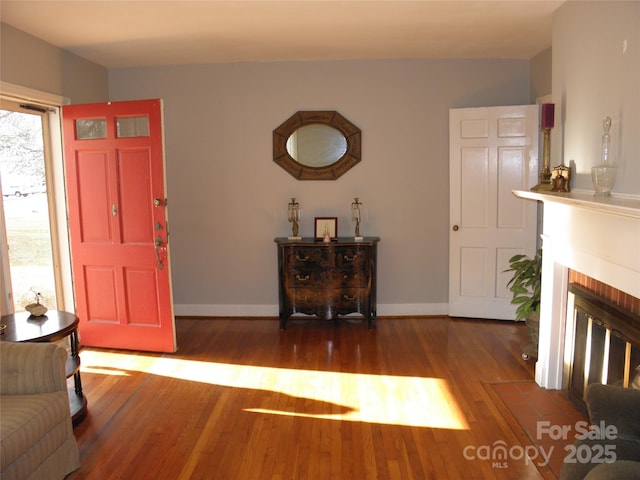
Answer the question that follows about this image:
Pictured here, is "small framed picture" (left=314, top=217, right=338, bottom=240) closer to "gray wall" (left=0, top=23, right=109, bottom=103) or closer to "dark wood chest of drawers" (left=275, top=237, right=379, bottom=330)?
"dark wood chest of drawers" (left=275, top=237, right=379, bottom=330)

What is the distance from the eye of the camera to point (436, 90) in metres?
4.84

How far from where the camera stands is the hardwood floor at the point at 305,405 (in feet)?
8.42

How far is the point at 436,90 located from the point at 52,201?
3554 mm

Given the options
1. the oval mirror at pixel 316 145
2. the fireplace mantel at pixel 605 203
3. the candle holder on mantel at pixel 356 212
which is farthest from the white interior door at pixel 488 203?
the fireplace mantel at pixel 605 203

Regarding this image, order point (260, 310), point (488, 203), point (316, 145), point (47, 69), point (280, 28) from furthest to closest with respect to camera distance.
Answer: point (260, 310), point (316, 145), point (488, 203), point (47, 69), point (280, 28)

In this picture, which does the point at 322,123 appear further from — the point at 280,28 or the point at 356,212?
the point at 280,28

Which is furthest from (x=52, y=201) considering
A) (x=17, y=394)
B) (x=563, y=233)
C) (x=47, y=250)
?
(x=563, y=233)

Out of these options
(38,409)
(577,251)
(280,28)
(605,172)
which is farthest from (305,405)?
(280,28)

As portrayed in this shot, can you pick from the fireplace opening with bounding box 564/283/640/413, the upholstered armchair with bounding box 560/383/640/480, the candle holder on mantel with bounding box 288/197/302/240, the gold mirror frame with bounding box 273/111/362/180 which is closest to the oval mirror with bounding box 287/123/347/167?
the gold mirror frame with bounding box 273/111/362/180

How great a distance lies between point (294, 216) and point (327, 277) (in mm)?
711

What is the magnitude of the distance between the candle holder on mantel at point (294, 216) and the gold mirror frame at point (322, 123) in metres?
0.26

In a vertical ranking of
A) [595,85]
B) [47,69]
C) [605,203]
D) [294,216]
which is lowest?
[294,216]

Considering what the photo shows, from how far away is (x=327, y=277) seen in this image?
4.65 meters

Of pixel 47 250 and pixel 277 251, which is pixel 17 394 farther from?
pixel 277 251
